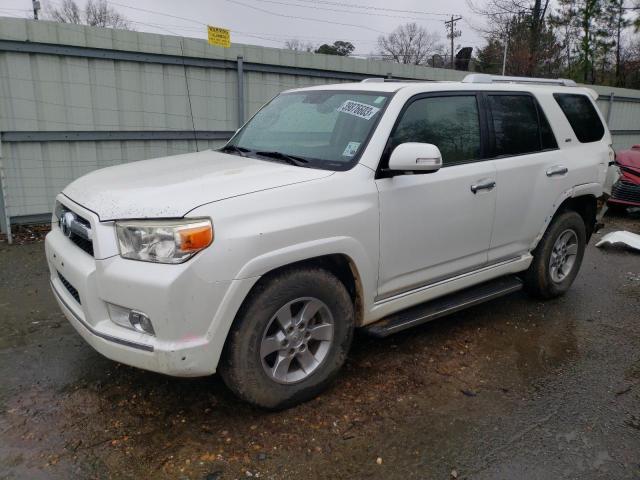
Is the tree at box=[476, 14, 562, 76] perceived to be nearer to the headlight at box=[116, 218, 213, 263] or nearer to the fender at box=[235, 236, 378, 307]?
the fender at box=[235, 236, 378, 307]

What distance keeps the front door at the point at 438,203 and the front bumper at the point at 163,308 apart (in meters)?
1.09

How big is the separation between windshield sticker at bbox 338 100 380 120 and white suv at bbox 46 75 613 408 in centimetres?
1

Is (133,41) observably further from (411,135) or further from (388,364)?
(388,364)

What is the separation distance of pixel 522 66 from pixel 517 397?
2567cm

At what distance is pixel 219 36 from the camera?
23.9ft

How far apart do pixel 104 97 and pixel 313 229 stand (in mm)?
5371

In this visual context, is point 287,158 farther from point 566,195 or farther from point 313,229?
point 566,195

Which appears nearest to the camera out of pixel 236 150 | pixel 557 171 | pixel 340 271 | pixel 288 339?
pixel 288 339

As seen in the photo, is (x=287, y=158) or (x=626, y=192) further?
(x=626, y=192)

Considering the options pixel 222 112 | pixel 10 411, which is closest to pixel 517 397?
pixel 10 411

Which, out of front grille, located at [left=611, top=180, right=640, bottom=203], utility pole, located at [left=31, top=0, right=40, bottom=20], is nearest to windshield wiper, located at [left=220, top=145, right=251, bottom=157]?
front grille, located at [left=611, top=180, right=640, bottom=203]

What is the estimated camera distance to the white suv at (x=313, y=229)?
2602 millimetres

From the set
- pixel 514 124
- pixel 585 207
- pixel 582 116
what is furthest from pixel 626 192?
pixel 514 124

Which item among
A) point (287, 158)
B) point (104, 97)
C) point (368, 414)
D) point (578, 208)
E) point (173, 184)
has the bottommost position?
point (368, 414)
